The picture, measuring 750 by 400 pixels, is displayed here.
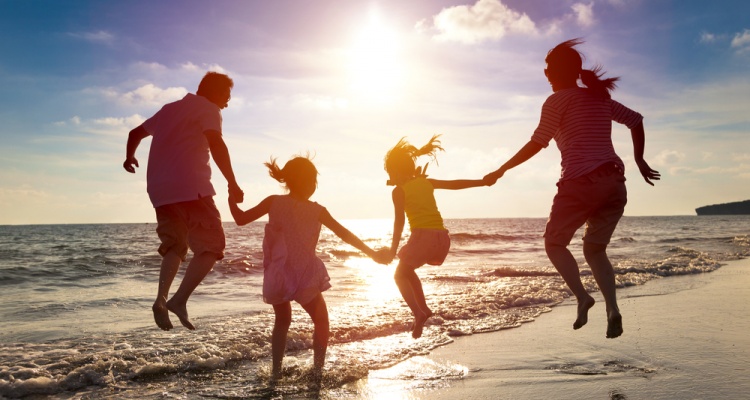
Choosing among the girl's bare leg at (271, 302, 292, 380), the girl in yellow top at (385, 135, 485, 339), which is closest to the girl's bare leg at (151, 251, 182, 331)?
the girl's bare leg at (271, 302, 292, 380)

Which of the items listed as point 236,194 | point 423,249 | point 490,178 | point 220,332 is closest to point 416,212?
point 423,249

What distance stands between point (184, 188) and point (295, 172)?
3.15ft

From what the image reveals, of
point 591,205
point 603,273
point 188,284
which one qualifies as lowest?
point 188,284

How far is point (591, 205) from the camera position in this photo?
4844 mm

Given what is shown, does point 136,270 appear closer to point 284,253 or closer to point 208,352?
point 208,352

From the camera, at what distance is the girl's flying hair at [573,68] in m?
4.92

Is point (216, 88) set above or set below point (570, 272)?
above

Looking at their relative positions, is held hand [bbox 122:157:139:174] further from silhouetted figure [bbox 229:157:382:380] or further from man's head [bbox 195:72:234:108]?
silhouetted figure [bbox 229:157:382:380]

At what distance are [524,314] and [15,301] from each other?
10.2 meters

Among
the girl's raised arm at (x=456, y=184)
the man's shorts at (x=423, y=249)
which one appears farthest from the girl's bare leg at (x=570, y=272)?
the man's shorts at (x=423, y=249)

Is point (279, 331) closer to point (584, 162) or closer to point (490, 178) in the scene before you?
point (490, 178)

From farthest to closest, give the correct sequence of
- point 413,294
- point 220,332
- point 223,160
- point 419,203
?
point 220,332
point 419,203
point 413,294
point 223,160

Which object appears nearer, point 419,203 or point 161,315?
point 161,315

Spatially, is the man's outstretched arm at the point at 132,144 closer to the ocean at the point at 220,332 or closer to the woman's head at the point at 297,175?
the woman's head at the point at 297,175
